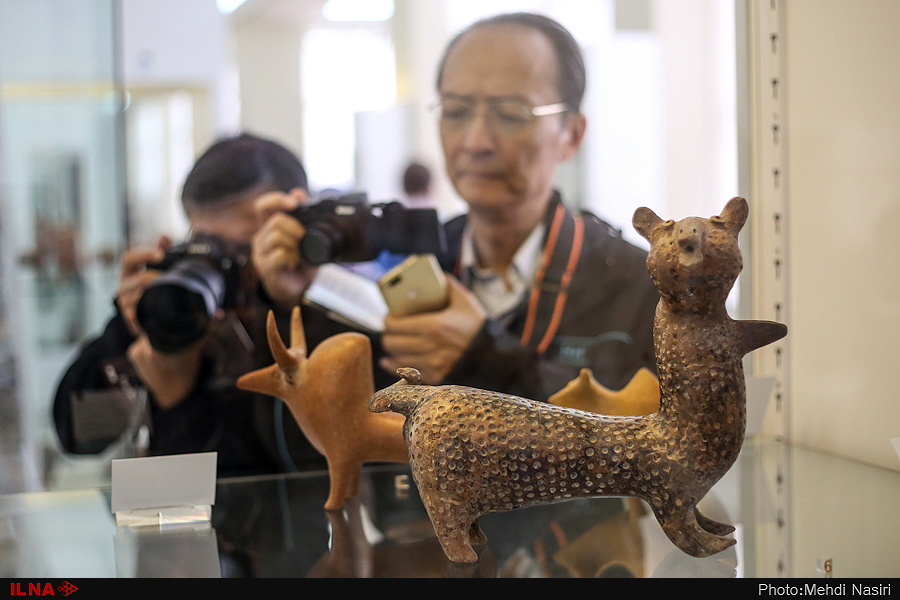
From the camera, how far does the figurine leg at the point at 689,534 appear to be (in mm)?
452

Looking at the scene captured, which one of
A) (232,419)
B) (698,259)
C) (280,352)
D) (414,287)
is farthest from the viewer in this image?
(232,419)

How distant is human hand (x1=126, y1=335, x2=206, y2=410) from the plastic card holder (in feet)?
1.02

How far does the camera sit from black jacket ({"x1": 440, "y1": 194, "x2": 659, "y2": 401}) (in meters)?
0.83

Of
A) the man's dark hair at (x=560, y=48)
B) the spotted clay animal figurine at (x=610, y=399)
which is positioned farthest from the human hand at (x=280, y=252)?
the spotted clay animal figurine at (x=610, y=399)

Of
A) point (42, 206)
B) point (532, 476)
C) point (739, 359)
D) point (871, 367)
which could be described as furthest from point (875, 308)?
point (42, 206)

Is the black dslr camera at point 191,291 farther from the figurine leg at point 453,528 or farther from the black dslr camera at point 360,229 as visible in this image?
the figurine leg at point 453,528

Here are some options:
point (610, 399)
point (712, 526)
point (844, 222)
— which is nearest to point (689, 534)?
point (712, 526)

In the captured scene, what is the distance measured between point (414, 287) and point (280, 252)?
158 mm

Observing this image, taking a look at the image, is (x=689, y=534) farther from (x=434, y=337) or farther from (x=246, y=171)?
(x=246, y=171)

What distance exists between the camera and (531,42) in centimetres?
85

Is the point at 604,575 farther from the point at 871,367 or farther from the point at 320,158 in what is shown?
the point at 320,158

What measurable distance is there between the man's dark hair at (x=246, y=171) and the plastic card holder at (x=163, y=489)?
1.27ft

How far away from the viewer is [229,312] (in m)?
0.87
